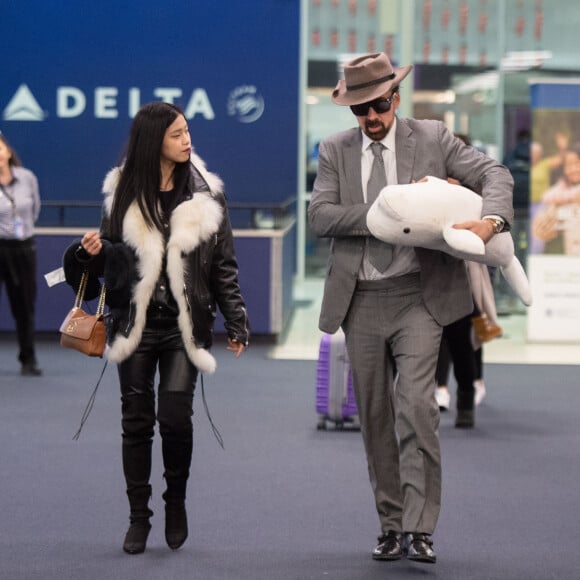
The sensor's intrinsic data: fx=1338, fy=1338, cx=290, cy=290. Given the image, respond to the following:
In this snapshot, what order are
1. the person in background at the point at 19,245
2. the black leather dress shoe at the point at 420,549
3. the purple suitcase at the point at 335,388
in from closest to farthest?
the black leather dress shoe at the point at 420,549 → the purple suitcase at the point at 335,388 → the person in background at the point at 19,245

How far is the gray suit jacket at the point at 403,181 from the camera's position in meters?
4.64

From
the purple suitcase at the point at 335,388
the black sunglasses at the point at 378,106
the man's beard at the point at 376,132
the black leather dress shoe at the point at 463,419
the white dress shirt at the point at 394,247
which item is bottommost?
the black leather dress shoe at the point at 463,419

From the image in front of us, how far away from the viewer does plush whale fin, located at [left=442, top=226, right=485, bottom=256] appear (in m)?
4.36

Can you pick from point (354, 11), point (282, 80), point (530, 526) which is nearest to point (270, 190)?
point (282, 80)

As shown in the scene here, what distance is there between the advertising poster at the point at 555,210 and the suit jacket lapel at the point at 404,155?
7068 mm

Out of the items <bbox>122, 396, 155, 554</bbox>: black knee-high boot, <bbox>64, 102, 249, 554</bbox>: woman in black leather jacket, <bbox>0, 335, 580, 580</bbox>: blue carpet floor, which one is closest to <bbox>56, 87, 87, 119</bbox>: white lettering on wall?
<bbox>0, 335, 580, 580</bbox>: blue carpet floor

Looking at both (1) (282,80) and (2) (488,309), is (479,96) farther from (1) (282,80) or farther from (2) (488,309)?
(2) (488,309)

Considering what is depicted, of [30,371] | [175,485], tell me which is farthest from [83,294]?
[30,371]

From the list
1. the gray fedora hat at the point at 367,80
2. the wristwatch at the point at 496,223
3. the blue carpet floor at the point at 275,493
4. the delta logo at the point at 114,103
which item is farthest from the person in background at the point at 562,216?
the wristwatch at the point at 496,223

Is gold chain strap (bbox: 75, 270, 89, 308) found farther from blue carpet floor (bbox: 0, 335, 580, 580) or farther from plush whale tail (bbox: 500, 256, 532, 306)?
plush whale tail (bbox: 500, 256, 532, 306)

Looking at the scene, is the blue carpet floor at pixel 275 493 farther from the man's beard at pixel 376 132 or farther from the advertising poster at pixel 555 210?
the advertising poster at pixel 555 210

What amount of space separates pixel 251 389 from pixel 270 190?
17.4 ft

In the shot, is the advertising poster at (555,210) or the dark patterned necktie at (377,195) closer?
the dark patterned necktie at (377,195)

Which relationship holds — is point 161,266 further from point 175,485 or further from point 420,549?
point 420,549
